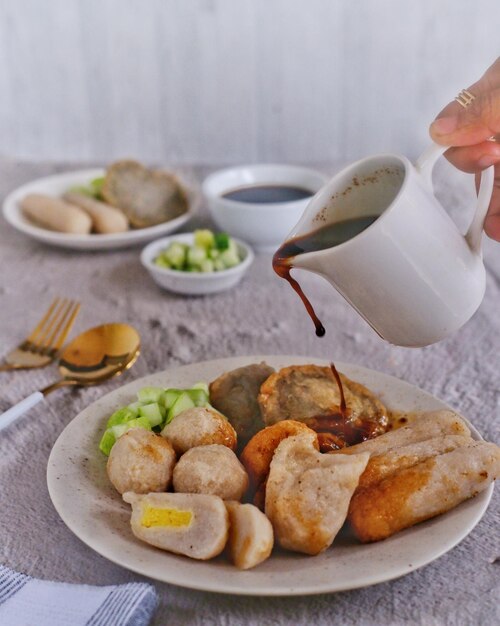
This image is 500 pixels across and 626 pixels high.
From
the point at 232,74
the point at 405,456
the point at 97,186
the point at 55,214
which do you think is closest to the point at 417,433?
the point at 405,456

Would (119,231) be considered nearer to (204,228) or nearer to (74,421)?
(204,228)

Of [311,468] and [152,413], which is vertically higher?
[311,468]

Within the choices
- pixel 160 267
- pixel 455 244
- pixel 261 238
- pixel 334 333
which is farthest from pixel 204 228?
pixel 455 244

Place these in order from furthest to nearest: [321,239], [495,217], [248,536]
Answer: [495,217] → [321,239] → [248,536]

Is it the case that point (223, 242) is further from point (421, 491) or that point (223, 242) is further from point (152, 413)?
point (421, 491)

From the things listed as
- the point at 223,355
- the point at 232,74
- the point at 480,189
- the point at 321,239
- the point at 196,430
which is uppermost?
the point at 480,189

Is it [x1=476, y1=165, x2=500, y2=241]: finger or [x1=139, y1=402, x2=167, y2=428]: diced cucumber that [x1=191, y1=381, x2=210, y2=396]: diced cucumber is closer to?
[x1=139, y1=402, x2=167, y2=428]: diced cucumber

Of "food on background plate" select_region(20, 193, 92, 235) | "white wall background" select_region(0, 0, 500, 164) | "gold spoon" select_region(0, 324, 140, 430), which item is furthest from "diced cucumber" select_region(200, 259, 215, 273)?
"white wall background" select_region(0, 0, 500, 164)

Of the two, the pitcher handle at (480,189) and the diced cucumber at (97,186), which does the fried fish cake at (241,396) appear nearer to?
the pitcher handle at (480,189)
